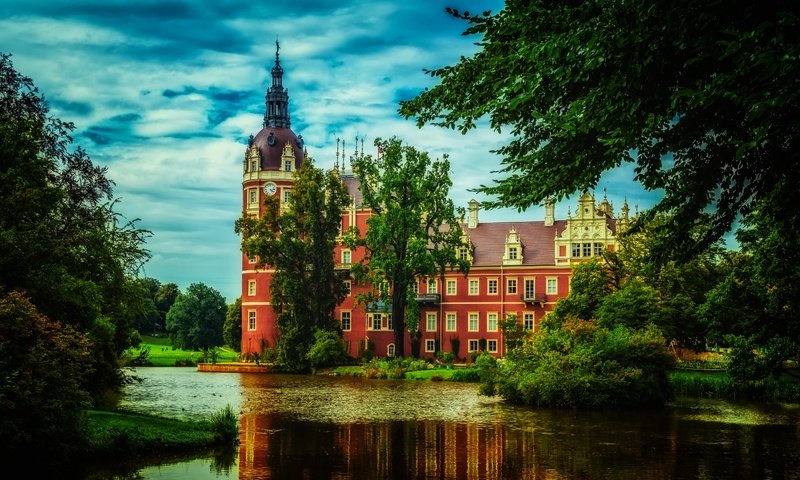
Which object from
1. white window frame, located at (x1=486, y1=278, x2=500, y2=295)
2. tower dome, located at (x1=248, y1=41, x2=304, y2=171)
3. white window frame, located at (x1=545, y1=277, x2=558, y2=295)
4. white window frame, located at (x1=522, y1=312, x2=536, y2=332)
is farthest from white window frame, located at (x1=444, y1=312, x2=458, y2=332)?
tower dome, located at (x1=248, y1=41, x2=304, y2=171)

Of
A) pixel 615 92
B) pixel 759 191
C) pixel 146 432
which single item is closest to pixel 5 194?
pixel 146 432

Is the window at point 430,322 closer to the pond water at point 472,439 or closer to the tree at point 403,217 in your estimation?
the tree at point 403,217

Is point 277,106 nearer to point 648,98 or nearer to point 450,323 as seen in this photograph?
point 450,323

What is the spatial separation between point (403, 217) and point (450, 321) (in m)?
13.5

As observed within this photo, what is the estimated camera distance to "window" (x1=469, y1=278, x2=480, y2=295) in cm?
6131

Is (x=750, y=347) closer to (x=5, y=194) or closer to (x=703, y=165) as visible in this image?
(x=703, y=165)

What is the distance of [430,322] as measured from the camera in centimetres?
6159

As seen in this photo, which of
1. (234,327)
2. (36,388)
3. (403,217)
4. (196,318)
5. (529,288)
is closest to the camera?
(36,388)

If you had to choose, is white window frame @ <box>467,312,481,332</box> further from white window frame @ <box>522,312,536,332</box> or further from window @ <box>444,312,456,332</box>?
white window frame @ <box>522,312,536,332</box>

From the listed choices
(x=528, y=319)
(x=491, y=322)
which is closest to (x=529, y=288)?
(x=528, y=319)

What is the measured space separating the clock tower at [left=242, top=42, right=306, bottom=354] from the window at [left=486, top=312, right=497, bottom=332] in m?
16.1

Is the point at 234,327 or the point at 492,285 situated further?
the point at 234,327

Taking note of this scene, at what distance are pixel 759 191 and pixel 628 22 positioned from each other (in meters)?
3.97

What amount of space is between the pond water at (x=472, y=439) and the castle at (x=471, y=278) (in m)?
27.5
